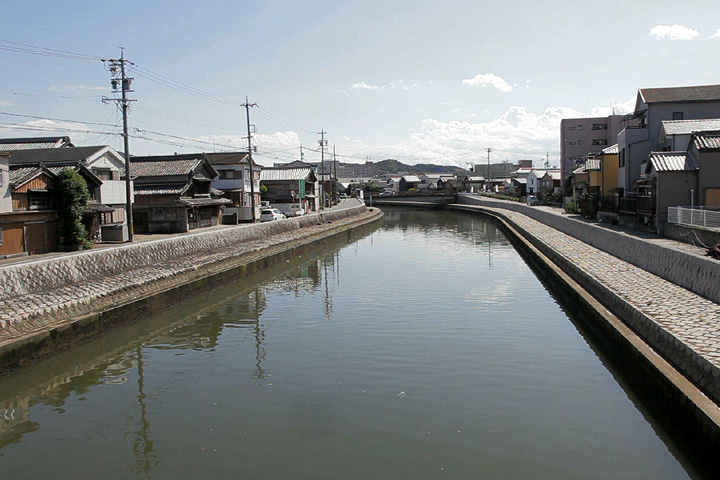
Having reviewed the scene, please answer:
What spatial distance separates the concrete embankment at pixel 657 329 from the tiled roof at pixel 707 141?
6.69 meters

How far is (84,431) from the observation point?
945cm

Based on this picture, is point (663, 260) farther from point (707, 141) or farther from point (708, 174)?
point (707, 141)

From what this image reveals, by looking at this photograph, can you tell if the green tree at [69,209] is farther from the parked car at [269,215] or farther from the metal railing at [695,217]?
the metal railing at [695,217]

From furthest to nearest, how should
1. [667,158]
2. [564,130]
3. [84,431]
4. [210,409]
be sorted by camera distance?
[564,130], [667,158], [210,409], [84,431]

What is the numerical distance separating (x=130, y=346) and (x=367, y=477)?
9.12 m

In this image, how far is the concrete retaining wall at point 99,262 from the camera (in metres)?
14.4

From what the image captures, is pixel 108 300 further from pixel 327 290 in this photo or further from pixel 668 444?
pixel 668 444

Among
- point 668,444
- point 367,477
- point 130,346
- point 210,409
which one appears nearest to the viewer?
point 367,477

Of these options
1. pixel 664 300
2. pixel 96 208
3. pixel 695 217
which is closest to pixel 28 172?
pixel 96 208

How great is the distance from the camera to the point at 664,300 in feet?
41.8

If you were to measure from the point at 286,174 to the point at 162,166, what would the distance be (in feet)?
80.0

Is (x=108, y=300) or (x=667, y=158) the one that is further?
(x=667, y=158)

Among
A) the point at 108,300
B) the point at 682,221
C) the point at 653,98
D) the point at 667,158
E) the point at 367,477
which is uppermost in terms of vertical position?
the point at 653,98

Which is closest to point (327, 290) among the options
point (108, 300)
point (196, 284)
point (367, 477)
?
point (196, 284)
